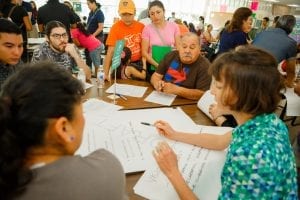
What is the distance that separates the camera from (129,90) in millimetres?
1891

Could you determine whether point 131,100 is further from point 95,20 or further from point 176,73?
point 95,20

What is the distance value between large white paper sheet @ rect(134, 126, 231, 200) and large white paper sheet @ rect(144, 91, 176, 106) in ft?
1.96

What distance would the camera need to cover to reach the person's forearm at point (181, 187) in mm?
826

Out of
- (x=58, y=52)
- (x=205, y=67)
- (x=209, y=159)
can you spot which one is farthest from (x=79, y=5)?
(x=209, y=159)

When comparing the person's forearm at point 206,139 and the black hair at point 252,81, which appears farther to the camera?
the person's forearm at point 206,139

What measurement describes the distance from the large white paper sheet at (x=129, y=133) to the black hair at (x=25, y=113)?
0.48 m

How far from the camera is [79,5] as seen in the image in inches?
307

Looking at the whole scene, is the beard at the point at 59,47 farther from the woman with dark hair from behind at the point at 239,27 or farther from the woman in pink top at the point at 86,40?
the woman with dark hair from behind at the point at 239,27

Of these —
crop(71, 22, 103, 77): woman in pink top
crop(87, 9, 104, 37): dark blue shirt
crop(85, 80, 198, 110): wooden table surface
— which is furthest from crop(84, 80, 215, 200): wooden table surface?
crop(87, 9, 104, 37): dark blue shirt

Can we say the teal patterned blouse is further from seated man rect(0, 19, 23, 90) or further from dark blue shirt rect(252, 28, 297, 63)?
dark blue shirt rect(252, 28, 297, 63)

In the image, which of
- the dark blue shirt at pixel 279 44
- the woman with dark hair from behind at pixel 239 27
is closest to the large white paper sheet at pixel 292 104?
the dark blue shirt at pixel 279 44

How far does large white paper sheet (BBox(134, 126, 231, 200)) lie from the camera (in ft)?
2.84

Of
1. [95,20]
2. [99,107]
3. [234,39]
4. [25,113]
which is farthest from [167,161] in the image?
[95,20]

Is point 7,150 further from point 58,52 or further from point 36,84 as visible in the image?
point 58,52
